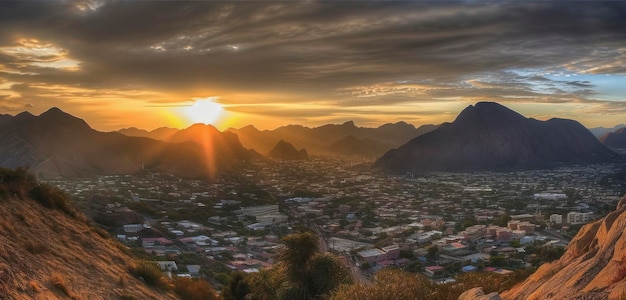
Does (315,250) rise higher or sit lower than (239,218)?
higher

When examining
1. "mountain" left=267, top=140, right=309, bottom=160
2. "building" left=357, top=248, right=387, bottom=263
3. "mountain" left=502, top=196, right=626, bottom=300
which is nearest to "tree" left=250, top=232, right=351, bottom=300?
"mountain" left=502, top=196, right=626, bottom=300

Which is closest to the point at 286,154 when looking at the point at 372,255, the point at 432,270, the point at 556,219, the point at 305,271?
the point at 556,219

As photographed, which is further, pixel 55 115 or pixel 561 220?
pixel 55 115

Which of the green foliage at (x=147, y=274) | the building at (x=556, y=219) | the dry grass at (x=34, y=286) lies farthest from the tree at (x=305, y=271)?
the building at (x=556, y=219)

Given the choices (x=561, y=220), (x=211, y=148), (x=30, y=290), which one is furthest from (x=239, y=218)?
(x=211, y=148)

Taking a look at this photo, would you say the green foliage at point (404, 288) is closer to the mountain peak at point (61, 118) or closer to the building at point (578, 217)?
the building at point (578, 217)

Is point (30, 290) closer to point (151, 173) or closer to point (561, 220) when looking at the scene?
point (561, 220)

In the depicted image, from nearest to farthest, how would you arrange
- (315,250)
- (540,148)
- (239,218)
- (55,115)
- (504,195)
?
(315,250) → (239,218) → (504,195) → (55,115) → (540,148)
